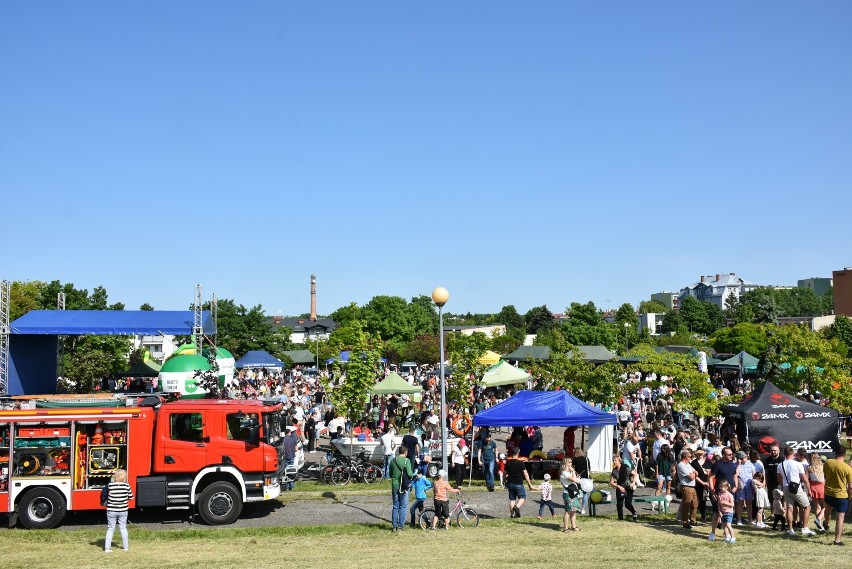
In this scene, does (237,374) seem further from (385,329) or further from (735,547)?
(385,329)

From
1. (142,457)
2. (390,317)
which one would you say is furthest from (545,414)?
(390,317)

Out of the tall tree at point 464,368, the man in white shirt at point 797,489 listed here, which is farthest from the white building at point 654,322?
the man in white shirt at point 797,489

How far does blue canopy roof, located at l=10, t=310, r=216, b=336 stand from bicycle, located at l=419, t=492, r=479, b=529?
1909 centimetres

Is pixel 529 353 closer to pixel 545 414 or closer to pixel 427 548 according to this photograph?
pixel 545 414

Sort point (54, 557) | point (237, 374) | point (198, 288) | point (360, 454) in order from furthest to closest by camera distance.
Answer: point (237, 374) → point (198, 288) → point (360, 454) → point (54, 557)

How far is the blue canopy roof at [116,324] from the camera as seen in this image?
104 ft

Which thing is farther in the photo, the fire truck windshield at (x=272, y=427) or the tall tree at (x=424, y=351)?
the tall tree at (x=424, y=351)

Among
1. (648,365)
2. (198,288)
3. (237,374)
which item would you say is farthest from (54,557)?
(237,374)

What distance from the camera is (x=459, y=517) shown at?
14430 mm

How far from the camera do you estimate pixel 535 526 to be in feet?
46.8

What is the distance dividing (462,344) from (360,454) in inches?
387

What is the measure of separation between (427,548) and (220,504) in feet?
14.5

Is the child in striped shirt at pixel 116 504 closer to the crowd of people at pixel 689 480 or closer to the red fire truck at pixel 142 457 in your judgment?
the red fire truck at pixel 142 457

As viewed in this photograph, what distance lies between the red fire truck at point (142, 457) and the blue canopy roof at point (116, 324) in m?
16.9
